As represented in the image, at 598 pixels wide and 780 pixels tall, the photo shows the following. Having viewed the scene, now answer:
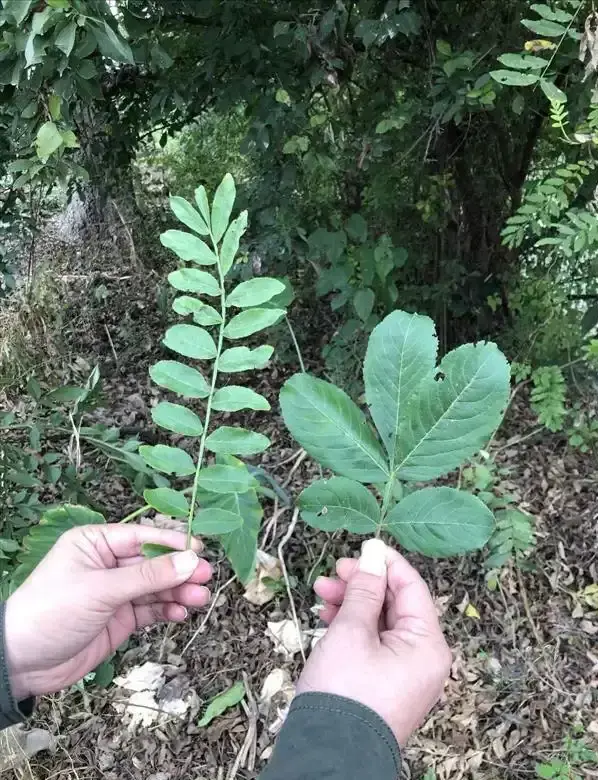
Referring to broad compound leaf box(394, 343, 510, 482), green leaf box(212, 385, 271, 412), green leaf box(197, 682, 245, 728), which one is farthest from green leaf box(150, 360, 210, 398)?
green leaf box(197, 682, 245, 728)

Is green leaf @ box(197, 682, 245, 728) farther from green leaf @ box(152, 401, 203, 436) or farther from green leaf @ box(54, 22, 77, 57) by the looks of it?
green leaf @ box(54, 22, 77, 57)

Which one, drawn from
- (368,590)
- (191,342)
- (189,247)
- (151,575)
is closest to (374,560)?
(368,590)

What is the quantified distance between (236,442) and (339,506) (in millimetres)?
190

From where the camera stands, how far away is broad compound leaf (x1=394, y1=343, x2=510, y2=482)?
897 millimetres

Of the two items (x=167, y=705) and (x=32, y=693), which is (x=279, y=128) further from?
(x=167, y=705)

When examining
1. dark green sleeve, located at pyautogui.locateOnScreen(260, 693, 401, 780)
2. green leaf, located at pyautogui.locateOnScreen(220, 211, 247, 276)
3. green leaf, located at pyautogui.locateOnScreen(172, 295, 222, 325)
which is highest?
green leaf, located at pyautogui.locateOnScreen(220, 211, 247, 276)

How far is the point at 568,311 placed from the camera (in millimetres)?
2496

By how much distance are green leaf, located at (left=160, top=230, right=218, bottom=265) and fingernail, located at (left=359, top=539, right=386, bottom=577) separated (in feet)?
1.80

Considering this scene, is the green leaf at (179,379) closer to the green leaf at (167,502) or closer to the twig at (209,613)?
the green leaf at (167,502)

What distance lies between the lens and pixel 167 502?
39.0 inches

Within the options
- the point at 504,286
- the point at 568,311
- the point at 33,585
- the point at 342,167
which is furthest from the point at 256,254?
the point at 33,585

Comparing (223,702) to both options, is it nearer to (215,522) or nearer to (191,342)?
(215,522)

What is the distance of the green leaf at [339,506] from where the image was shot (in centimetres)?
97

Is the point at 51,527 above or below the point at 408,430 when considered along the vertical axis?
below
